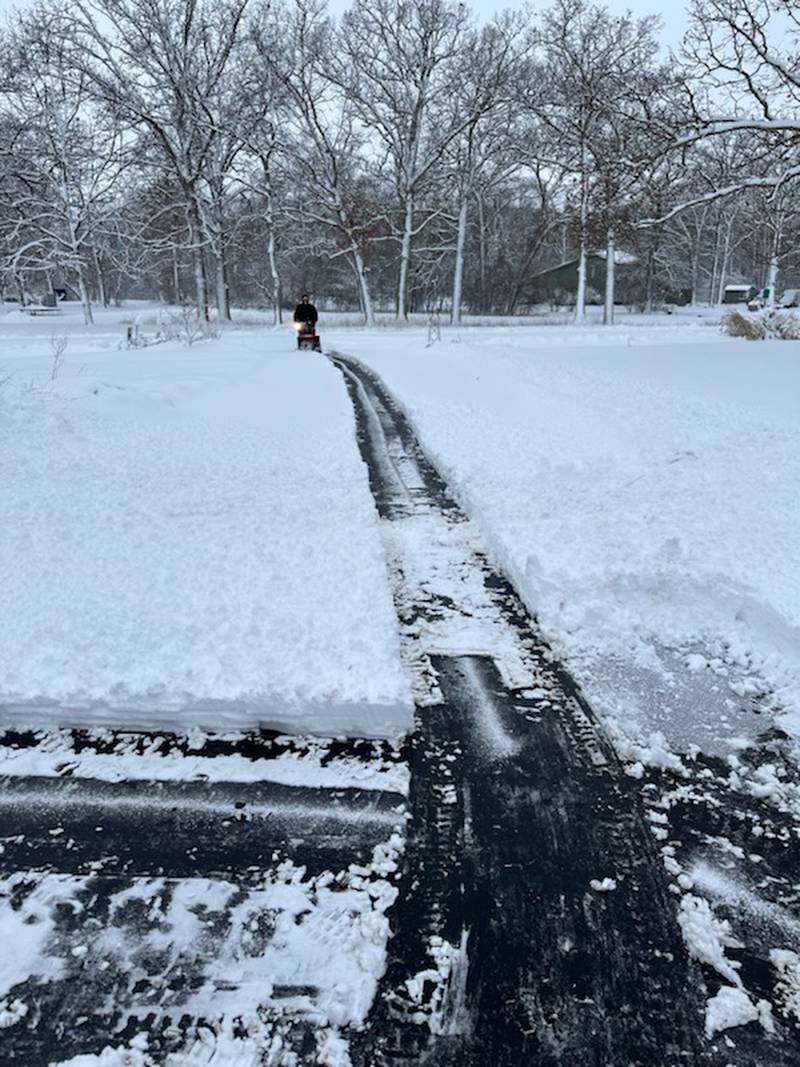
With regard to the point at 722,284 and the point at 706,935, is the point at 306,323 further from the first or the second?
the point at 722,284

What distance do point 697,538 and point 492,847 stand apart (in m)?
3.53

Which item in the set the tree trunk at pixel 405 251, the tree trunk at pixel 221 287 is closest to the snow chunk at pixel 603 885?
the tree trunk at pixel 221 287

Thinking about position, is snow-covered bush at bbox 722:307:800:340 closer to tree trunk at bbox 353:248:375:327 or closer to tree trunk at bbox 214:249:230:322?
tree trunk at bbox 353:248:375:327

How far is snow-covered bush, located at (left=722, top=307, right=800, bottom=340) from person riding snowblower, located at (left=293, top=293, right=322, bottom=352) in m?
14.1

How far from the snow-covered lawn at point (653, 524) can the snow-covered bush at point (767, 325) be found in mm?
8210

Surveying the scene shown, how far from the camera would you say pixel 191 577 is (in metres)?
4.68

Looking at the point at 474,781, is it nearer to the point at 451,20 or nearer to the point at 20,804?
the point at 20,804

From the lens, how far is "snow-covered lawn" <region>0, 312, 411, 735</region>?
11.0 feet

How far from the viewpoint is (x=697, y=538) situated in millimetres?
5258

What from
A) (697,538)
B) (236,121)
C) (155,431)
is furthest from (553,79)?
(697,538)

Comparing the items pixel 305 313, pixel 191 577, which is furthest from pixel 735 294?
pixel 191 577

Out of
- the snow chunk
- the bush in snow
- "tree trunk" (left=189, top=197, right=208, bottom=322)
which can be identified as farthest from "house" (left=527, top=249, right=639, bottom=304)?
the snow chunk

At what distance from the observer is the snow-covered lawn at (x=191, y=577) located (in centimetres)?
335

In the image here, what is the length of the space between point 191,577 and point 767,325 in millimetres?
21922
